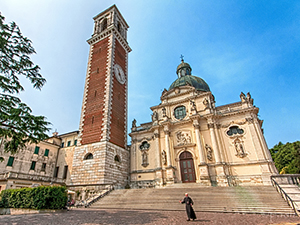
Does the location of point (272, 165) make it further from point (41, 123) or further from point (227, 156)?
point (41, 123)

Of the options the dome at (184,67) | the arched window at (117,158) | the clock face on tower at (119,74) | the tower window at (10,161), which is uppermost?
the dome at (184,67)

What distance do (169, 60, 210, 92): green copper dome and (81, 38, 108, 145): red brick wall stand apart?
12210 millimetres

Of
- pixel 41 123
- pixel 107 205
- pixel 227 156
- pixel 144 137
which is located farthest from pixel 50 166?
pixel 227 156

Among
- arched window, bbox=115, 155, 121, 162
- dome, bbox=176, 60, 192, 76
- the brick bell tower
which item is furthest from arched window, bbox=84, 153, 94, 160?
dome, bbox=176, 60, 192, 76

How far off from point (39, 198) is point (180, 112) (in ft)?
57.3

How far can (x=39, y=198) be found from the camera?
10.5 metres

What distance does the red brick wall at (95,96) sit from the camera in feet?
65.1

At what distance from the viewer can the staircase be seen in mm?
10102

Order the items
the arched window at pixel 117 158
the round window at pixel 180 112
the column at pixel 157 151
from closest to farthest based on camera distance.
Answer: the arched window at pixel 117 158 → the column at pixel 157 151 → the round window at pixel 180 112

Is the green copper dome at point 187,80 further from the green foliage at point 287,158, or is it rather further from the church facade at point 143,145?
the green foliage at point 287,158

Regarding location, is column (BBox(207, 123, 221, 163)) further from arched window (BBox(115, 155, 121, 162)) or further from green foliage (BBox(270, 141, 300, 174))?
green foliage (BBox(270, 141, 300, 174))

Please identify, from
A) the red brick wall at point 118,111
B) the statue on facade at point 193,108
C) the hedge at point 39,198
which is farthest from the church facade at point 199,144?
the hedge at point 39,198

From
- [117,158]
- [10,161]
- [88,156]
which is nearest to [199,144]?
[117,158]

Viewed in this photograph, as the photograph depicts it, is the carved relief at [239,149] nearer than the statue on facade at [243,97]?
Yes
